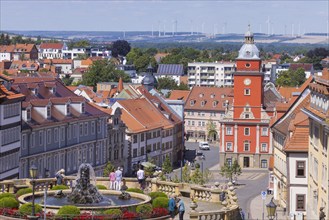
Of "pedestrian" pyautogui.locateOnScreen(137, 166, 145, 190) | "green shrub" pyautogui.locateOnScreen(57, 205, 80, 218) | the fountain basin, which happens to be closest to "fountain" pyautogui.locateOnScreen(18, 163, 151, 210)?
the fountain basin

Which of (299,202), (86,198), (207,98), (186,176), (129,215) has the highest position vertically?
(207,98)

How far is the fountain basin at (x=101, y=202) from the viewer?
1456 inches

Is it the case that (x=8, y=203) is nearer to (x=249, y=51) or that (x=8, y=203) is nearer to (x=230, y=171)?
(x=230, y=171)

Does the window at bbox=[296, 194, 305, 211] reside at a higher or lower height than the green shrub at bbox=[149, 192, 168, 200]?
lower

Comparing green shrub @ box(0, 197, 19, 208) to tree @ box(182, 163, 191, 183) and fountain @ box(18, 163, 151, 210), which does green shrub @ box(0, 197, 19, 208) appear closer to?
fountain @ box(18, 163, 151, 210)

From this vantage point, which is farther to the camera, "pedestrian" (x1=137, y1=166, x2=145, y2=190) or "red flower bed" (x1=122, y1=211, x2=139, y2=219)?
"pedestrian" (x1=137, y1=166, x2=145, y2=190)

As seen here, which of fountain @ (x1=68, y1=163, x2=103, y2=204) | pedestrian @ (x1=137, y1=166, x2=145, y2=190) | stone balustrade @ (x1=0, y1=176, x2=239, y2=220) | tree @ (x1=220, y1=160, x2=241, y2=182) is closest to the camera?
stone balustrade @ (x1=0, y1=176, x2=239, y2=220)

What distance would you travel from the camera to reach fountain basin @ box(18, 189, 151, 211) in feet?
121

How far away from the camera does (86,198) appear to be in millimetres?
38438

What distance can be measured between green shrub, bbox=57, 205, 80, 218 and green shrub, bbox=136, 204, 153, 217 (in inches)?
95.3

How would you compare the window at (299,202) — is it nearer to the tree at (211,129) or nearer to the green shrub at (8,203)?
the green shrub at (8,203)

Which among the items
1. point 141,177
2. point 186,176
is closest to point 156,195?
point 141,177

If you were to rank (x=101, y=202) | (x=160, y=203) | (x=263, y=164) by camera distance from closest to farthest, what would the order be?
(x=160, y=203), (x=101, y=202), (x=263, y=164)

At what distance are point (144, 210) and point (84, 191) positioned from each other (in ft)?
9.50
